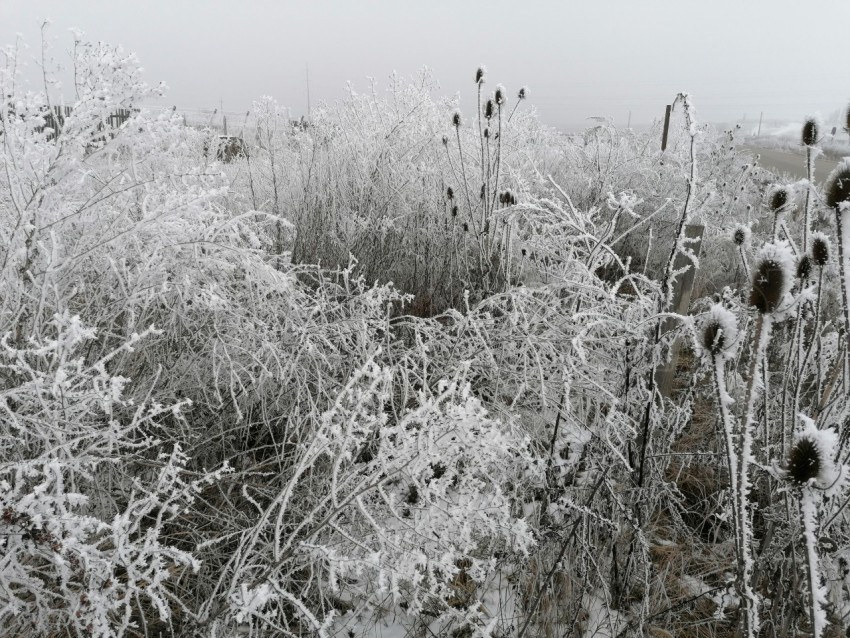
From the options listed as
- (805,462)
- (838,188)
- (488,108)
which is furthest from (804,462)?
(488,108)

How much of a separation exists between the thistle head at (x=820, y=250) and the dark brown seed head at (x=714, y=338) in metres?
0.54

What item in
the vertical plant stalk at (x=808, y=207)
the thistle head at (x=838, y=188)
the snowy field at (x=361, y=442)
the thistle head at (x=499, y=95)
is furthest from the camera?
the thistle head at (x=499, y=95)

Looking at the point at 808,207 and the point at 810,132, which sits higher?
the point at 810,132

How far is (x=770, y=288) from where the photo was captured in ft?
2.97

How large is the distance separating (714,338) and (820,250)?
57cm

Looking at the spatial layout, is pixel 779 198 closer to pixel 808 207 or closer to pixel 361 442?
pixel 808 207

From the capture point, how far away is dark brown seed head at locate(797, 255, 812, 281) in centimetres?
127

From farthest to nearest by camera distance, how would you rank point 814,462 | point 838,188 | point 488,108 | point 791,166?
1. point 791,166
2. point 488,108
3. point 838,188
4. point 814,462

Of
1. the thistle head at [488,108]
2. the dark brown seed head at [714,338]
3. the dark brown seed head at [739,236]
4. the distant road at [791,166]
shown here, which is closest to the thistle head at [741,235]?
the dark brown seed head at [739,236]

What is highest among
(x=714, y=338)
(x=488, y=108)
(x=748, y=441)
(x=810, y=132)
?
(x=488, y=108)

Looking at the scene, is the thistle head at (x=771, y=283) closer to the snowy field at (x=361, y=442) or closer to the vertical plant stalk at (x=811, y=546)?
the snowy field at (x=361, y=442)

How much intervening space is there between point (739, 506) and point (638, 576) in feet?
3.52

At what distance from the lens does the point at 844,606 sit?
1.77 metres

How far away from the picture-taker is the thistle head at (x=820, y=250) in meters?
1.26
